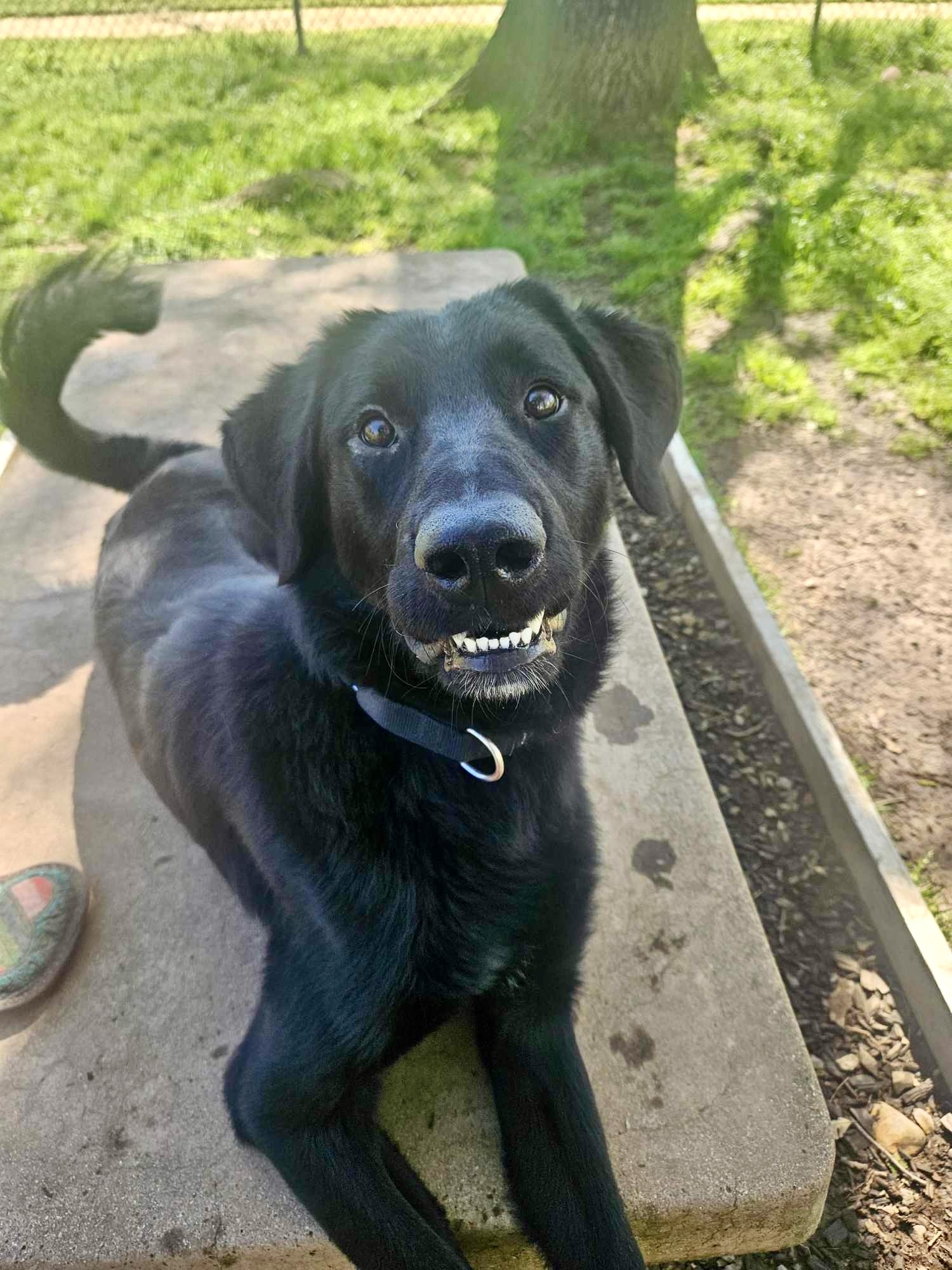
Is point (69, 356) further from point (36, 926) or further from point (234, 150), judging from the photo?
point (234, 150)

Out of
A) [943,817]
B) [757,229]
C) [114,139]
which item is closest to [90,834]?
[943,817]

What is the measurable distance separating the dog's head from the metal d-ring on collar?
0.09 meters

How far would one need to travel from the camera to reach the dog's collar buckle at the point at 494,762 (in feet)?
5.94

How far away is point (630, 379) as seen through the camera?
83.7 inches

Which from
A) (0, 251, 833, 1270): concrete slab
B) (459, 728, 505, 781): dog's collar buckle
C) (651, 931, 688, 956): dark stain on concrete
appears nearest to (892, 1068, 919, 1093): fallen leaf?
(0, 251, 833, 1270): concrete slab

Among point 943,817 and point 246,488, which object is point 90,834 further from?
point 943,817

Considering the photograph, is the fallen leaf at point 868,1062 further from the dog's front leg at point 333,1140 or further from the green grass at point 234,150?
the green grass at point 234,150

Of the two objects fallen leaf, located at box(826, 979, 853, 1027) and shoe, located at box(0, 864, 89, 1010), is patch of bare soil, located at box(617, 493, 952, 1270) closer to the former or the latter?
fallen leaf, located at box(826, 979, 853, 1027)

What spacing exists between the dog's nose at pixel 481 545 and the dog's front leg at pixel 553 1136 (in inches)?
34.6

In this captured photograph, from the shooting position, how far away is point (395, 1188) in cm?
168

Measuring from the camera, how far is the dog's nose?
4.92ft

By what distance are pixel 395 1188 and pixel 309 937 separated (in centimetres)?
47

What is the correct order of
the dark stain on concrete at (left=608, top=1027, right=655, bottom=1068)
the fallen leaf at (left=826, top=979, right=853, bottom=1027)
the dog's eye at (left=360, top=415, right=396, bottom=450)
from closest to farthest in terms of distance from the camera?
1. the dog's eye at (left=360, top=415, right=396, bottom=450)
2. the dark stain on concrete at (left=608, top=1027, right=655, bottom=1068)
3. the fallen leaf at (left=826, top=979, right=853, bottom=1027)

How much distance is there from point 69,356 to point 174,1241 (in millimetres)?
2390
